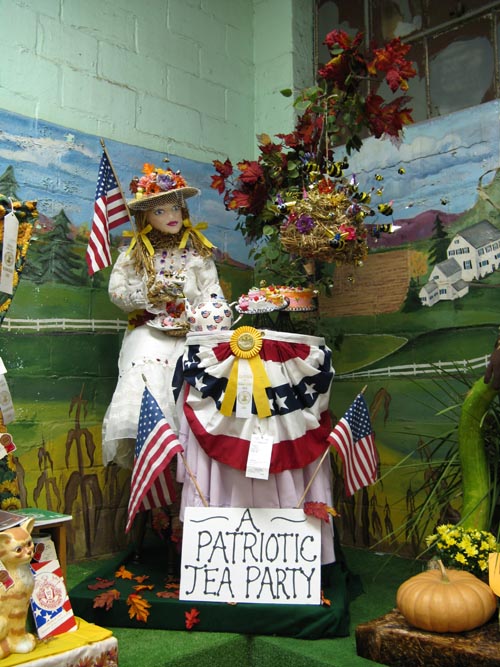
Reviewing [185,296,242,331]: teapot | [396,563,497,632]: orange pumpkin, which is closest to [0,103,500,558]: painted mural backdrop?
[185,296,242,331]: teapot

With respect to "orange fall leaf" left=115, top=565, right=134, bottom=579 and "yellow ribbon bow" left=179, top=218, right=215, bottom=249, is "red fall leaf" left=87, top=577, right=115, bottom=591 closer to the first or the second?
"orange fall leaf" left=115, top=565, right=134, bottom=579

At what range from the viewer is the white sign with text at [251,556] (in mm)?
2896

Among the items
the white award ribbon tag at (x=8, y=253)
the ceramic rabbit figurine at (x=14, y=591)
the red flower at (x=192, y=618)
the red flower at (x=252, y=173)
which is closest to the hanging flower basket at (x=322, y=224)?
the red flower at (x=252, y=173)

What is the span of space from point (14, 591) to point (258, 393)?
1.22 metres

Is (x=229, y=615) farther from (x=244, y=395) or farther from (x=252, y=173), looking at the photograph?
(x=252, y=173)

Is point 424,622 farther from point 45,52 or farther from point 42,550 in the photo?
point 45,52

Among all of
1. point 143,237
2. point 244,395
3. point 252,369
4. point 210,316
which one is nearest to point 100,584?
point 244,395

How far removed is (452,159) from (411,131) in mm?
344

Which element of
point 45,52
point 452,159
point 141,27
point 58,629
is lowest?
point 58,629

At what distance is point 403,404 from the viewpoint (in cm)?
400

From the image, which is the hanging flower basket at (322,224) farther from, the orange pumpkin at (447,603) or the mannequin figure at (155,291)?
the orange pumpkin at (447,603)

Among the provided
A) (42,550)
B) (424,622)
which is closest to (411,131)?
(424,622)

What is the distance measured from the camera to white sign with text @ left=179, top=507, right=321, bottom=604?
2896 millimetres

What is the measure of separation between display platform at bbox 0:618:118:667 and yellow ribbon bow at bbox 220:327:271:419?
100 cm
